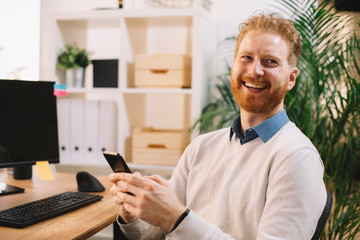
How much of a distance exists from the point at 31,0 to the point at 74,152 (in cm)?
121

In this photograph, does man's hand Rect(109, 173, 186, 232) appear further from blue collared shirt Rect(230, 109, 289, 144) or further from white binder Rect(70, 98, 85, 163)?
white binder Rect(70, 98, 85, 163)

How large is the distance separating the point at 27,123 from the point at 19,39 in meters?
1.48

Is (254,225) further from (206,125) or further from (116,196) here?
(206,125)

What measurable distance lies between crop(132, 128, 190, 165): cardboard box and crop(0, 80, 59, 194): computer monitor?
962 millimetres

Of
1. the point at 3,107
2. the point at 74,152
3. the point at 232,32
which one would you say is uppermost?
the point at 232,32

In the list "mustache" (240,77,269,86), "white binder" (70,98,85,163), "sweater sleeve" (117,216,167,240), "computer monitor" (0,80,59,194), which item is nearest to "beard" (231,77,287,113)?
"mustache" (240,77,269,86)

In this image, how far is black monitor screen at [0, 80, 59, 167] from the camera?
1.72 meters

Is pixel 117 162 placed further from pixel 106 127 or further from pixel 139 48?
pixel 139 48

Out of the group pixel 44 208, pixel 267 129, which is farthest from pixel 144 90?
pixel 267 129

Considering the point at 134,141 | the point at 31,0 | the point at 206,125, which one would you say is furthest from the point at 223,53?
the point at 31,0

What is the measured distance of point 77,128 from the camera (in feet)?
9.48

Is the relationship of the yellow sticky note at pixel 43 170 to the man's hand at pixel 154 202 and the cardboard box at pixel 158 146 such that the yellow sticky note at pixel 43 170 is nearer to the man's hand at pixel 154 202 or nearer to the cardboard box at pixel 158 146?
the man's hand at pixel 154 202

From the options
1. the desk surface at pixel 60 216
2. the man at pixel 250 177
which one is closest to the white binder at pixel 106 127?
the desk surface at pixel 60 216

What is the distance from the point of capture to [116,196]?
4.32 feet
